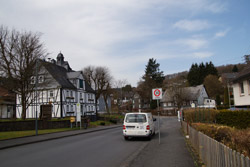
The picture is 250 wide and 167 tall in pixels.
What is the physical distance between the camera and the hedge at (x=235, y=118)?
54.0 feet

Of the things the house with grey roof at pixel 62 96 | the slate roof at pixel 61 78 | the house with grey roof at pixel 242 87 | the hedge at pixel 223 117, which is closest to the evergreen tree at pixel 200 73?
the house with grey roof at pixel 62 96

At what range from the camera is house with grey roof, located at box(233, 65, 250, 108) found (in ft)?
62.6

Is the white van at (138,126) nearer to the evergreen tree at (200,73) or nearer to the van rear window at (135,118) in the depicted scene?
the van rear window at (135,118)

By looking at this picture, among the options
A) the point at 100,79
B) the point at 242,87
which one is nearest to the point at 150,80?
the point at 100,79

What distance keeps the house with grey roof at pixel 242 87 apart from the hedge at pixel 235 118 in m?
2.95

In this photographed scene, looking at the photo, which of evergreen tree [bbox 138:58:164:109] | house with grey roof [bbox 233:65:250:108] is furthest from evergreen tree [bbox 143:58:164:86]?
house with grey roof [bbox 233:65:250:108]

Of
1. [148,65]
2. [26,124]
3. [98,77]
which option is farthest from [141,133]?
[148,65]

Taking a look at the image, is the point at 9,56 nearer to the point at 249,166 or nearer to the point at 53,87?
the point at 53,87

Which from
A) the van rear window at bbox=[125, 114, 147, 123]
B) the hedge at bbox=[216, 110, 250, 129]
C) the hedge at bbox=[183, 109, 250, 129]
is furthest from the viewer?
the hedge at bbox=[183, 109, 250, 129]

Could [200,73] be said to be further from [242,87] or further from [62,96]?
[242,87]

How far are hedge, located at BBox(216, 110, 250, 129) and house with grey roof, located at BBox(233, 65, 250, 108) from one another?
295 centimetres

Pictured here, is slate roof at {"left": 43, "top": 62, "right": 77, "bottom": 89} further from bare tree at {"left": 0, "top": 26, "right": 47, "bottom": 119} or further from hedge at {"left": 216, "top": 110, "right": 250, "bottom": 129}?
hedge at {"left": 216, "top": 110, "right": 250, "bottom": 129}

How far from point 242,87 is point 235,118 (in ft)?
16.7

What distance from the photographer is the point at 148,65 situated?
87625mm
